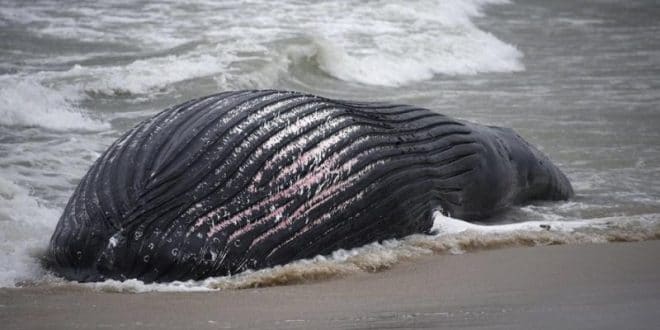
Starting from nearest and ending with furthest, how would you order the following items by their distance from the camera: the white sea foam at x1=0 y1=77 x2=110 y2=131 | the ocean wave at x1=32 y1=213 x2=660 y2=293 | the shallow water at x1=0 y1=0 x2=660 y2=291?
1. the ocean wave at x1=32 y1=213 x2=660 y2=293
2. the shallow water at x1=0 y1=0 x2=660 y2=291
3. the white sea foam at x1=0 y1=77 x2=110 y2=131

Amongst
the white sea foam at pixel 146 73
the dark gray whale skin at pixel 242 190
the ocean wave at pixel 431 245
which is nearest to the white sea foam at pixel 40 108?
the white sea foam at pixel 146 73

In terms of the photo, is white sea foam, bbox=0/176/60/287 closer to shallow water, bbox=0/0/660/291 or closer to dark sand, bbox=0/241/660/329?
shallow water, bbox=0/0/660/291

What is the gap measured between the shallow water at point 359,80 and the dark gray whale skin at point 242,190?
0.14m

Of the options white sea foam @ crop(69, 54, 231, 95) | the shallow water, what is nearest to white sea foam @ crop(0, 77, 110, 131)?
the shallow water

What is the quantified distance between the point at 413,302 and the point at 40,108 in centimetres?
699

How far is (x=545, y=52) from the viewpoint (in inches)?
659

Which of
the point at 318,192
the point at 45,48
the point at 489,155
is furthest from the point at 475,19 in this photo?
the point at 318,192

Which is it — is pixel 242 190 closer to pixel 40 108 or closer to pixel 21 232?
pixel 21 232

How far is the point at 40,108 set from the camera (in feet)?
34.2

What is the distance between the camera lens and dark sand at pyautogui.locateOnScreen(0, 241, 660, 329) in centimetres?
385

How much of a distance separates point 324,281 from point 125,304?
3.07 feet

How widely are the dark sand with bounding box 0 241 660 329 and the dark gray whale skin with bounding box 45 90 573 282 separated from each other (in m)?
0.23

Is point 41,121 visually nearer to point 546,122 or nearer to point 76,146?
point 76,146

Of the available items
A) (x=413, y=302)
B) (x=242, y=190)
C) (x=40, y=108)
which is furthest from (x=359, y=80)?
(x=413, y=302)
